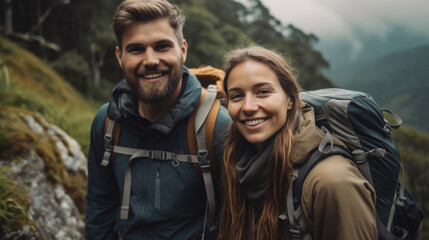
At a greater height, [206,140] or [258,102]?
[258,102]

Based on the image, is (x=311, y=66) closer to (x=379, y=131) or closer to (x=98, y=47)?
(x=98, y=47)

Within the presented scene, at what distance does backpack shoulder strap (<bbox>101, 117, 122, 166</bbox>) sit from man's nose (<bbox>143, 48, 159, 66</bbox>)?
2.14ft

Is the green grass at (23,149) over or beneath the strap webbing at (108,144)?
beneath

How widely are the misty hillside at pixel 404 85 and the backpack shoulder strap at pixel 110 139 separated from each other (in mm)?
102097

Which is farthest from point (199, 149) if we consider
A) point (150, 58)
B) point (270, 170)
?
point (150, 58)

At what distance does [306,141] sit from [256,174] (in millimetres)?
414

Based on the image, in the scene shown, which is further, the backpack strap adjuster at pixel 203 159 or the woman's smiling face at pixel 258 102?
the backpack strap adjuster at pixel 203 159

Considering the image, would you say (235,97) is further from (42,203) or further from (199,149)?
(42,203)

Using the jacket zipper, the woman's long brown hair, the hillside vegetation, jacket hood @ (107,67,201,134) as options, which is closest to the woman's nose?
the woman's long brown hair

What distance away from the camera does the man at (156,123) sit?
2.24m

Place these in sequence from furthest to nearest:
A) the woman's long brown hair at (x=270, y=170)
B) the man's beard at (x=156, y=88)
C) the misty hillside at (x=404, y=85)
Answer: the misty hillside at (x=404, y=85) → the man's beard at (x=156, y=88) → the woman's long brown hair at (x=270, y=170)

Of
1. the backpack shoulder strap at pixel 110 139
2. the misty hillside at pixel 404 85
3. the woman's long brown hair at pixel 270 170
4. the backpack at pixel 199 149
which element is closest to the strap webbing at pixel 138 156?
the backpack at pixel 199 149

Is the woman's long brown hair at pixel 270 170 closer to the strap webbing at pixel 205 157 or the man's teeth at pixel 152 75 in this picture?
the strap webbing at pixel 205 157

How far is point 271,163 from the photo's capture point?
181 cm
